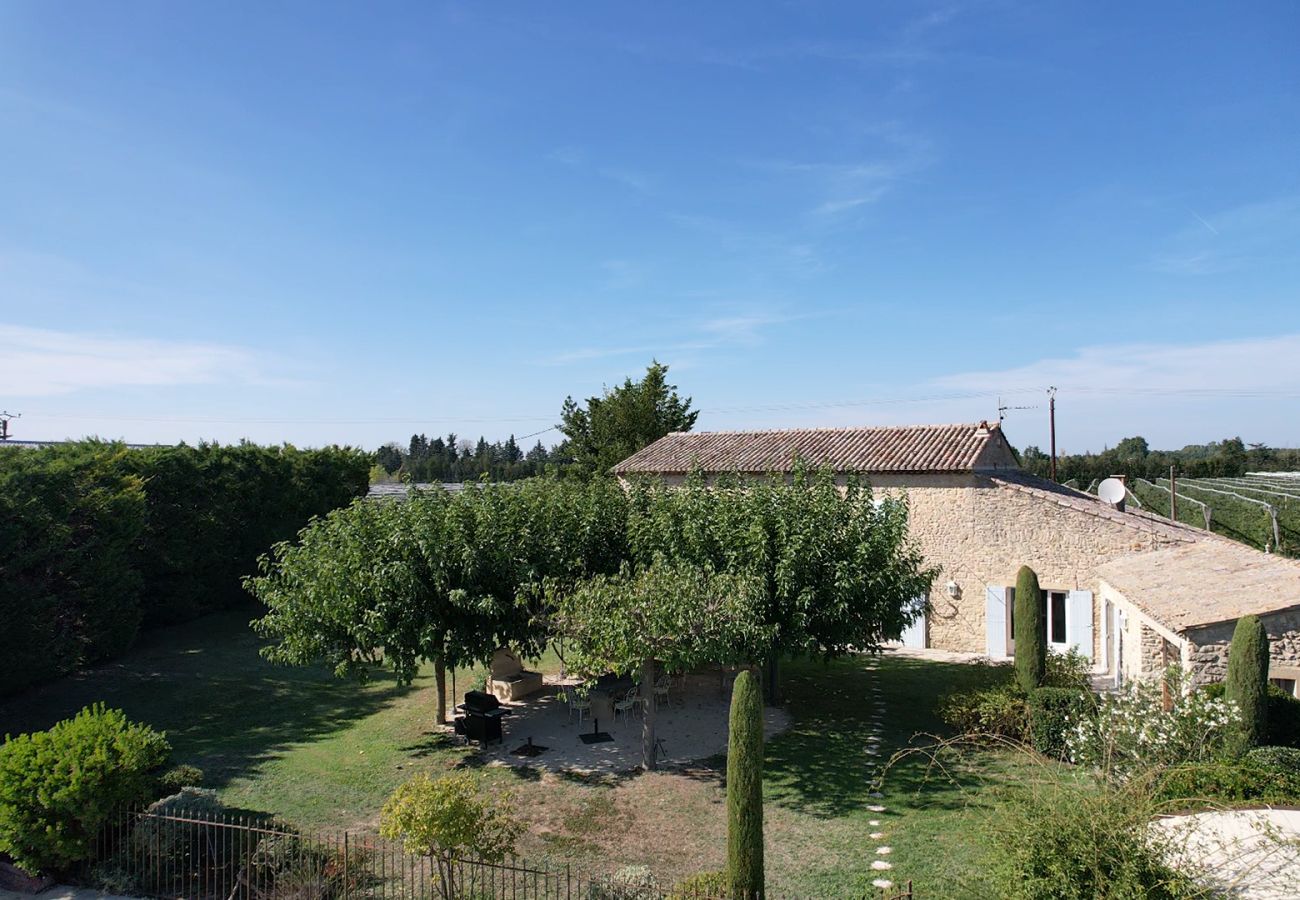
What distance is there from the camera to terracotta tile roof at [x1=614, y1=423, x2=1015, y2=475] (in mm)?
22469

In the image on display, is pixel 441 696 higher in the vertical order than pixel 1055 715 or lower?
lower

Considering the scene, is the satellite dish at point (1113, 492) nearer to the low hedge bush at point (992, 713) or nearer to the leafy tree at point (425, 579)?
the low hedge bush at point (992, 713)

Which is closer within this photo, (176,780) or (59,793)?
(59,793)

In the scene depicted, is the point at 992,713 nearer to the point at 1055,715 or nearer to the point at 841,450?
the point at 1055,715

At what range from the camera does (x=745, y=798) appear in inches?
335

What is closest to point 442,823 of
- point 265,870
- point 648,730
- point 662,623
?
point 265,870

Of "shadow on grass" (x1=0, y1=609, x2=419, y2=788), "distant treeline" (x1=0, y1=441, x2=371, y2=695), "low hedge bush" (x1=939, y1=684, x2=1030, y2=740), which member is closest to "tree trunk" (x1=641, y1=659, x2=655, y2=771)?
"low hedge bush" (x1=939, y1=684, x2=1030, y2=740)

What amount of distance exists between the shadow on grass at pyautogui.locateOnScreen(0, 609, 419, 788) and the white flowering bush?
14041 mm

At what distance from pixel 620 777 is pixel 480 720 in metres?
3.21

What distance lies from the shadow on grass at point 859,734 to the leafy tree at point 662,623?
2293 millimetres

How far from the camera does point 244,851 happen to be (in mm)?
9883

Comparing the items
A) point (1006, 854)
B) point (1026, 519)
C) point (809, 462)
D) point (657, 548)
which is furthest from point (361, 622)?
point (1026, 519)

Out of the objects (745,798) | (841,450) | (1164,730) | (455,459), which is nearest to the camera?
(745,798)

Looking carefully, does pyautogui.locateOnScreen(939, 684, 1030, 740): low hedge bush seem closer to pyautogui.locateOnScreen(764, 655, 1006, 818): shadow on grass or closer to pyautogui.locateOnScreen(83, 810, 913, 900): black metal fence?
pyautogui.locateOnScreen(764, 655, 1006, 818): shadow on grass
